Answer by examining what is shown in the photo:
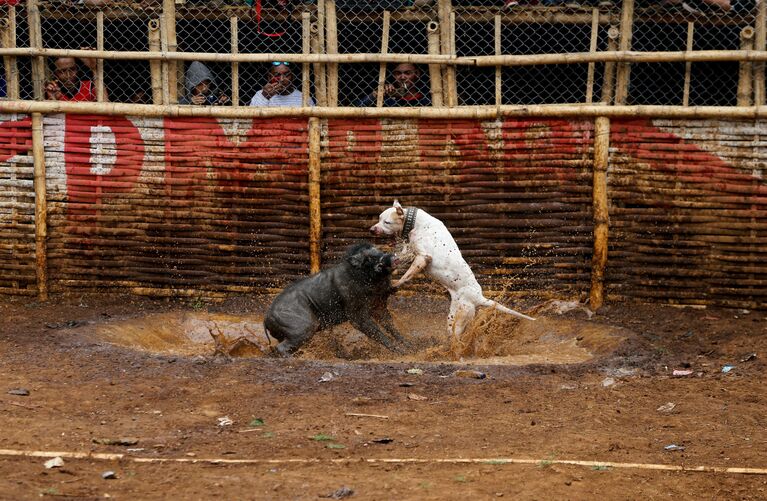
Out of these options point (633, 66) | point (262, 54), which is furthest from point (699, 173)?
point (262, 54)

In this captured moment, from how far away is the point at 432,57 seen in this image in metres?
10.8

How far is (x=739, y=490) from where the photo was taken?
5844 millimetres

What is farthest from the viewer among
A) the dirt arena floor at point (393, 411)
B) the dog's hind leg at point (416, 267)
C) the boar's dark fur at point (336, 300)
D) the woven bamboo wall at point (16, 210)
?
the woven bamboo wall at point (16, 210)

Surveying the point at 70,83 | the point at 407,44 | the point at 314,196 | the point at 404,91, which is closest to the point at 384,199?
the point at 314,196

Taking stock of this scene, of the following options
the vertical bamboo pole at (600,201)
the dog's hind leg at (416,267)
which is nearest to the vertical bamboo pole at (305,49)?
the dog's hind leg at (416,267)

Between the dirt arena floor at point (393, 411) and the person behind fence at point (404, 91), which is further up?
the person behind fence at point (404, 91)

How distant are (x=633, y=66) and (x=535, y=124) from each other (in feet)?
3.80

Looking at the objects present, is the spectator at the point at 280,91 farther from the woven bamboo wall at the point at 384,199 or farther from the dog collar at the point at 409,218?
the dog collar at the point at 409,218

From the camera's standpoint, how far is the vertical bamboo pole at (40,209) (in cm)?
1127

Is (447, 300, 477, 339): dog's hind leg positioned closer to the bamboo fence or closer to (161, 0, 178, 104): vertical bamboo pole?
the bamboo fence

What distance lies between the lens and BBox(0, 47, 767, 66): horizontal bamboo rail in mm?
10391

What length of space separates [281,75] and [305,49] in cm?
39

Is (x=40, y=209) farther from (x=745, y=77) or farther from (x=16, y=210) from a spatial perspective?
(x=745, y=77)

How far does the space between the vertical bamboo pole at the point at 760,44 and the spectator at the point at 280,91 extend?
4.51 metres
